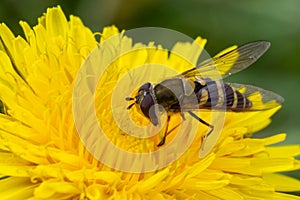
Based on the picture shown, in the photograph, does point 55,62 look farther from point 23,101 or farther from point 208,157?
point 208,157

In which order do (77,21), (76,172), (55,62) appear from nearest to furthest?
1. (76,172)
2. (55,62)
3. (77,21)

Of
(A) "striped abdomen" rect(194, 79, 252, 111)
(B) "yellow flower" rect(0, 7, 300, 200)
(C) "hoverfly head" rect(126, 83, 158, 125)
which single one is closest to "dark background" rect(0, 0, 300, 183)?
(B) "yellow flower" rect(0, 7, 300, 200)

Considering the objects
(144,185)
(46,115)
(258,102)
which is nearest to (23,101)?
(46,115)

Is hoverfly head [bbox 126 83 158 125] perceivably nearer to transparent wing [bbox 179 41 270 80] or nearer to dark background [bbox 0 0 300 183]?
transparent wing [bbox 179 41 270 80]

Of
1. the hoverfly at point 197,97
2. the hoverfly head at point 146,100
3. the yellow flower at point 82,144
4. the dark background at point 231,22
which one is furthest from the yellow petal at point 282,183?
the dark background at point 231,22

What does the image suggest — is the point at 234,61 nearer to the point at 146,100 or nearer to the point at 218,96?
the point at 218,96

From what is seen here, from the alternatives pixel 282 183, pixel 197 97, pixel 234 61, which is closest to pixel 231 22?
pixel 234 61
